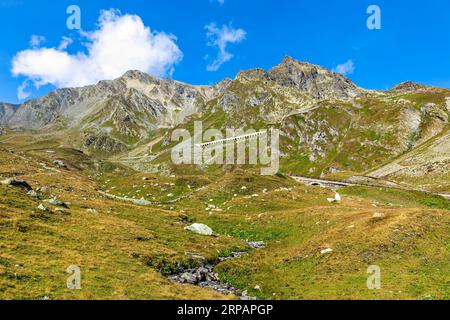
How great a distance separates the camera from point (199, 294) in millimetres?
29391

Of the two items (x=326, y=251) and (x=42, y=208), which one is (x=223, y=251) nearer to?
(x=326, y=251)

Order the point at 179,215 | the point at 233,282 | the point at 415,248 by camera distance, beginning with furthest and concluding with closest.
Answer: the point at 179,215 < the point at 415,248 < the point at 233,282

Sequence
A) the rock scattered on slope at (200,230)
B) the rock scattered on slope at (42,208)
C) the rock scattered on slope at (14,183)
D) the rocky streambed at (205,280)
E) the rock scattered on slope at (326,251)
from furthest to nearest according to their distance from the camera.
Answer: the rock scattered on slope at (14,183), the rock scattered on slope at (200,230), the rock scattered on slope at (42,208), the rock scattered on slope at (326,251), the rocky streambed at (205,280)

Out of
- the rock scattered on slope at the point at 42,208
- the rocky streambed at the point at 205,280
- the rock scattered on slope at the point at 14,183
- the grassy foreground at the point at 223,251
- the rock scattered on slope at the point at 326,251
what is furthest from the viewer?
the rock scattered on slope at the point at 14,183

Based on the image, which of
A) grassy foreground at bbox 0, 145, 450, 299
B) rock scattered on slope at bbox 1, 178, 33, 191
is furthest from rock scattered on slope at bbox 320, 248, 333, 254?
rock scattered on slope at bbox 1, 178, 33, 191

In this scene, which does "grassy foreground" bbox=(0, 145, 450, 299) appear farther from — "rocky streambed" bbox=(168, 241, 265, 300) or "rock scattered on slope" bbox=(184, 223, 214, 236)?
"rock scattered on slope" bbox=(184, 223, 214, 236)

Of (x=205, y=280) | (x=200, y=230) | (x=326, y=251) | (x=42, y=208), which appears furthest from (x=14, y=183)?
(x=326, y=251)

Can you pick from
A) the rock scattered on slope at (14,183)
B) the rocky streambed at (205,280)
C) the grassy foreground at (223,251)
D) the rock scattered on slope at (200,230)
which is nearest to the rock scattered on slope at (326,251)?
the grassy foreground at (223,251)

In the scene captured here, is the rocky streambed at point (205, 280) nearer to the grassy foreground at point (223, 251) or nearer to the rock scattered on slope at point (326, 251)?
the grassy foreground at point (223, 251)

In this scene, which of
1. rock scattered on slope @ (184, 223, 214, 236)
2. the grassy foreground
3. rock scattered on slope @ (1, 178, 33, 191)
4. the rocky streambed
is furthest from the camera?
rock scattered on slope @ (1, 178, 33, 191)

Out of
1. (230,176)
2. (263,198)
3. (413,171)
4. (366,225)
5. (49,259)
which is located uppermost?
(413,171)
